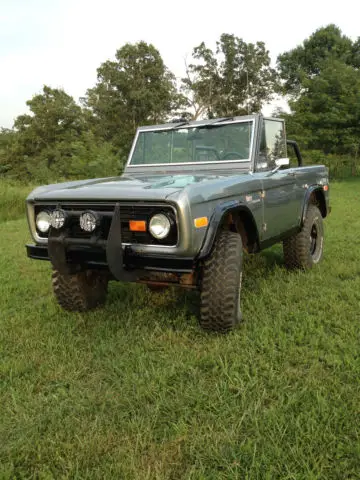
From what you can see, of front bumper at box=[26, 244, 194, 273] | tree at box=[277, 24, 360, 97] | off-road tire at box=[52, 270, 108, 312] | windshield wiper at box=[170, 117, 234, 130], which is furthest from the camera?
tree at box=[277, 24, 360, 97]

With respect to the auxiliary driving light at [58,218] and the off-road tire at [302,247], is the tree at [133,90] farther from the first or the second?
the auxiliary driving light at [58,218]

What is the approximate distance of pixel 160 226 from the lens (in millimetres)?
2777

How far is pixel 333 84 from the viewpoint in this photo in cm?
2127

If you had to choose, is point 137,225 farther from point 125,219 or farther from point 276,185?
point 276,185

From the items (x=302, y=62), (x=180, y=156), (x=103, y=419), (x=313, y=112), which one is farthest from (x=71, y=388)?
(x=302, y=62)

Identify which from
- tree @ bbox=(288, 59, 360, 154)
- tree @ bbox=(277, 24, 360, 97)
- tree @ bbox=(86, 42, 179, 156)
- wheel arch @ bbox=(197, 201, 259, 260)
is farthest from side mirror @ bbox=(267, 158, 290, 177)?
tree @ bbox=(277, 24, 360, 97)

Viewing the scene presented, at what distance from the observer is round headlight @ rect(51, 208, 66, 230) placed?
9.85ft

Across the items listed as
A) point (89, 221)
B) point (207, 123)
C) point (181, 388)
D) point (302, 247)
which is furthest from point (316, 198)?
point (181, 388)

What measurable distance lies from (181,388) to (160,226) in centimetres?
105

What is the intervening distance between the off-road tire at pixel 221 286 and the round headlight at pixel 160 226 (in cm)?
50

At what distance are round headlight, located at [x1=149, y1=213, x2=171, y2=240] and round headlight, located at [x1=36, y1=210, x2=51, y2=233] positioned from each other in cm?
97

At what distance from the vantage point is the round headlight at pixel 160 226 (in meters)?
2.76

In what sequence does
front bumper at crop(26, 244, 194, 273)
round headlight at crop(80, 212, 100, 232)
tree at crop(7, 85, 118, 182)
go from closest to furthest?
front bumper at crop(26, 244, 194, 273) < round headlight at crop(80, 212, 100, 232) < tree at crop(7, 85, 118, 182)

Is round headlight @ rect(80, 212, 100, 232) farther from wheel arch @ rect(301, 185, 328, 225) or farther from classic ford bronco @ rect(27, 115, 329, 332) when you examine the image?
wheel arch @ rect(301, 185, 328, 225)
